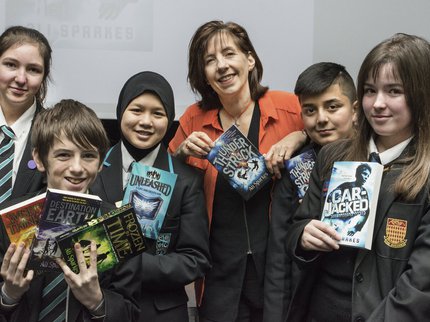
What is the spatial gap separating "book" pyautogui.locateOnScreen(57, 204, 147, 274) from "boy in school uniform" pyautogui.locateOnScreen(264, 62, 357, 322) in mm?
690

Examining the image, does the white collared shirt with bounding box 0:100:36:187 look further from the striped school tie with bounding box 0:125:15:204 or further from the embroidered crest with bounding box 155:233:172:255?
the embroidered crest with bounding box 155:233:172:255

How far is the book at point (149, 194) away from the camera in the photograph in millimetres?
2037

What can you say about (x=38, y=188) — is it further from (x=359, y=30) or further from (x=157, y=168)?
(x=359, y=30)

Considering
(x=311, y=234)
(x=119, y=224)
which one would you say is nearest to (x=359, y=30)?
(x=311, y=234)

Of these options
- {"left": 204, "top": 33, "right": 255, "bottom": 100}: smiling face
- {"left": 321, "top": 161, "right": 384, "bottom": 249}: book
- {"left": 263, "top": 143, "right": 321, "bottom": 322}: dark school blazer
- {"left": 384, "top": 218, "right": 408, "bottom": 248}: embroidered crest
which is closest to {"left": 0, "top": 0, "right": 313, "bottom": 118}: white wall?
{"left": 204, "top": 33, "right": 255, "bottom": 100}: smiling face

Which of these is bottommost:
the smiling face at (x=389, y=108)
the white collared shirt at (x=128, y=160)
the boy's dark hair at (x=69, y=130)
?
the white collared shirt at (x=128, y=160)

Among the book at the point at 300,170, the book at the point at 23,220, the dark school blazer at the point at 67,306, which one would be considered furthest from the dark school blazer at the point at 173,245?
the book at the point at 23,220

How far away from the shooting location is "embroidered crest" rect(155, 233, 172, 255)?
2.10 metres

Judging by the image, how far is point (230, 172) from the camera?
7.36 ft

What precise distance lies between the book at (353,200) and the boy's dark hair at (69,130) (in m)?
0.72

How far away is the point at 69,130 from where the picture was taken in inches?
71.1

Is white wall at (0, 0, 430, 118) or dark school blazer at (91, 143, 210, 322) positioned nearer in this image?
dark school blazer at (91, 143, 210, 322)

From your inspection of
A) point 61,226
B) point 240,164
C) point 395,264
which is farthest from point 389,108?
point 61,226

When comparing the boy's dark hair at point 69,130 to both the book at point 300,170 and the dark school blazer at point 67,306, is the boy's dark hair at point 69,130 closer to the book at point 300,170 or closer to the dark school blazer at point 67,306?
the dark school blazer at point 67,306
